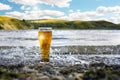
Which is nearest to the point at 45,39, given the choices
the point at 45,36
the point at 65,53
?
the point at 45,36

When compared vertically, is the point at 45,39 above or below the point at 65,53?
above

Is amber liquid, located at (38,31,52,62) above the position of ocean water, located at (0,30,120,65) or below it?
above

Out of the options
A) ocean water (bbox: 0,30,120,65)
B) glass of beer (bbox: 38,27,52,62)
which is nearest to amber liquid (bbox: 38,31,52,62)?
glass of beer (bbox: 38,27,52,62)

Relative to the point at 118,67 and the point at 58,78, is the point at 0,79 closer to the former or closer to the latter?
the point at 58,78

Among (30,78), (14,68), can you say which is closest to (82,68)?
(14,68)

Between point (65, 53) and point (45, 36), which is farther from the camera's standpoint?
point (65, 53)

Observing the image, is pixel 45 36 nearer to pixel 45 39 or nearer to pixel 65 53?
pixel 45 39

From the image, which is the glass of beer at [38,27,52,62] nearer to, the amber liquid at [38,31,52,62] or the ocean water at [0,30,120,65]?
the amber liquid at [38,31,52,62]

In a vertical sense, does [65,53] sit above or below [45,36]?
below

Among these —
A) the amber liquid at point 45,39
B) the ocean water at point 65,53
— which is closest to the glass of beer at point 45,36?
the amber liquid at point 45,39

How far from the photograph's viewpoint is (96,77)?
840 centimetres

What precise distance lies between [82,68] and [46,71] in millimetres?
1304

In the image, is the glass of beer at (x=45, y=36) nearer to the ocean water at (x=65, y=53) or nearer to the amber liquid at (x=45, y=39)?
the amber liquid at (x=45, y=39)

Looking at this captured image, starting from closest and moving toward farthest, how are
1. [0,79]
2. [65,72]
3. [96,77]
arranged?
[0,79], [96,77], [65,72]
